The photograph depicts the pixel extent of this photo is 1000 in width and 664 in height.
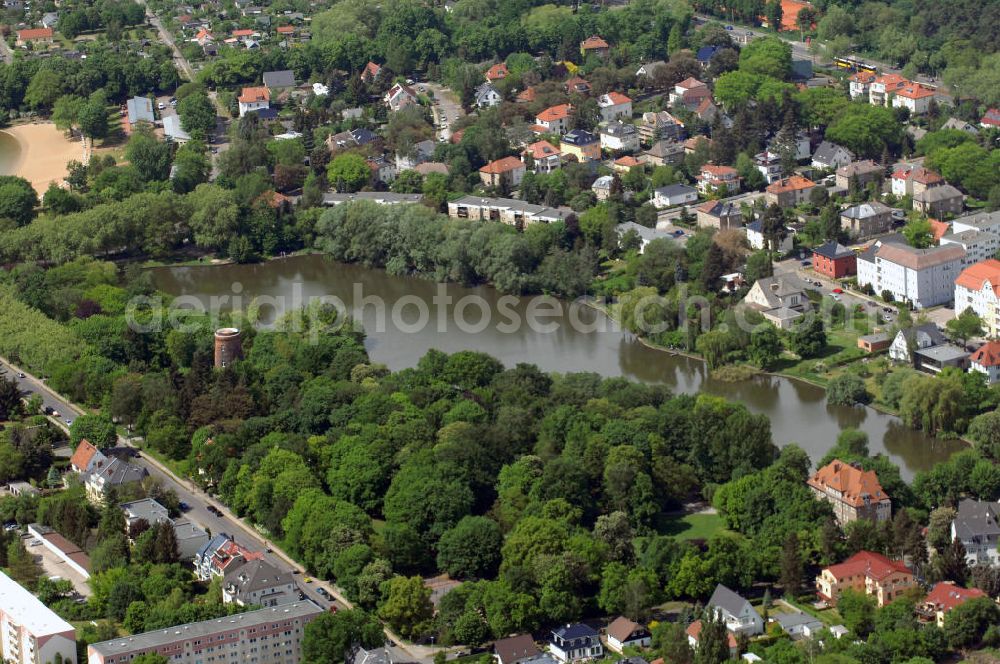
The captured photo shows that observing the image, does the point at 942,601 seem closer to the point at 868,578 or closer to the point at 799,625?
the point at 868,578

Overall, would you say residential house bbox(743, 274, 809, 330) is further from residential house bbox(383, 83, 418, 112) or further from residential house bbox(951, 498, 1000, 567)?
residential house bbox(383, 83, 418, 112)

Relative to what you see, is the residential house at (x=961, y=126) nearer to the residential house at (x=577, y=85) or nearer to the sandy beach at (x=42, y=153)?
the residential house at (x=577, y=85)

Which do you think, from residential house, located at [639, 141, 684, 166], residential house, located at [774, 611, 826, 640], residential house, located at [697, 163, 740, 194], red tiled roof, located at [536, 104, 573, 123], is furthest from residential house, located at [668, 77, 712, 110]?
residential house, located at [774, 611, 826, 640]

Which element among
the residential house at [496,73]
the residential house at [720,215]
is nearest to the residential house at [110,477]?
the residential house at [720,215]

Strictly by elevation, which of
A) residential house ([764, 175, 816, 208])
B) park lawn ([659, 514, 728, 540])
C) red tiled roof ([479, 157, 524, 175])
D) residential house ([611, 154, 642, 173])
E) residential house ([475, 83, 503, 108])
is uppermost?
park lawn ([659, 514, 728, 540])

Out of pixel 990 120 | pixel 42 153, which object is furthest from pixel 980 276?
pixel 42 153

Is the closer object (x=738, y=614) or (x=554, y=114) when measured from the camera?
(x=738, y=614)
